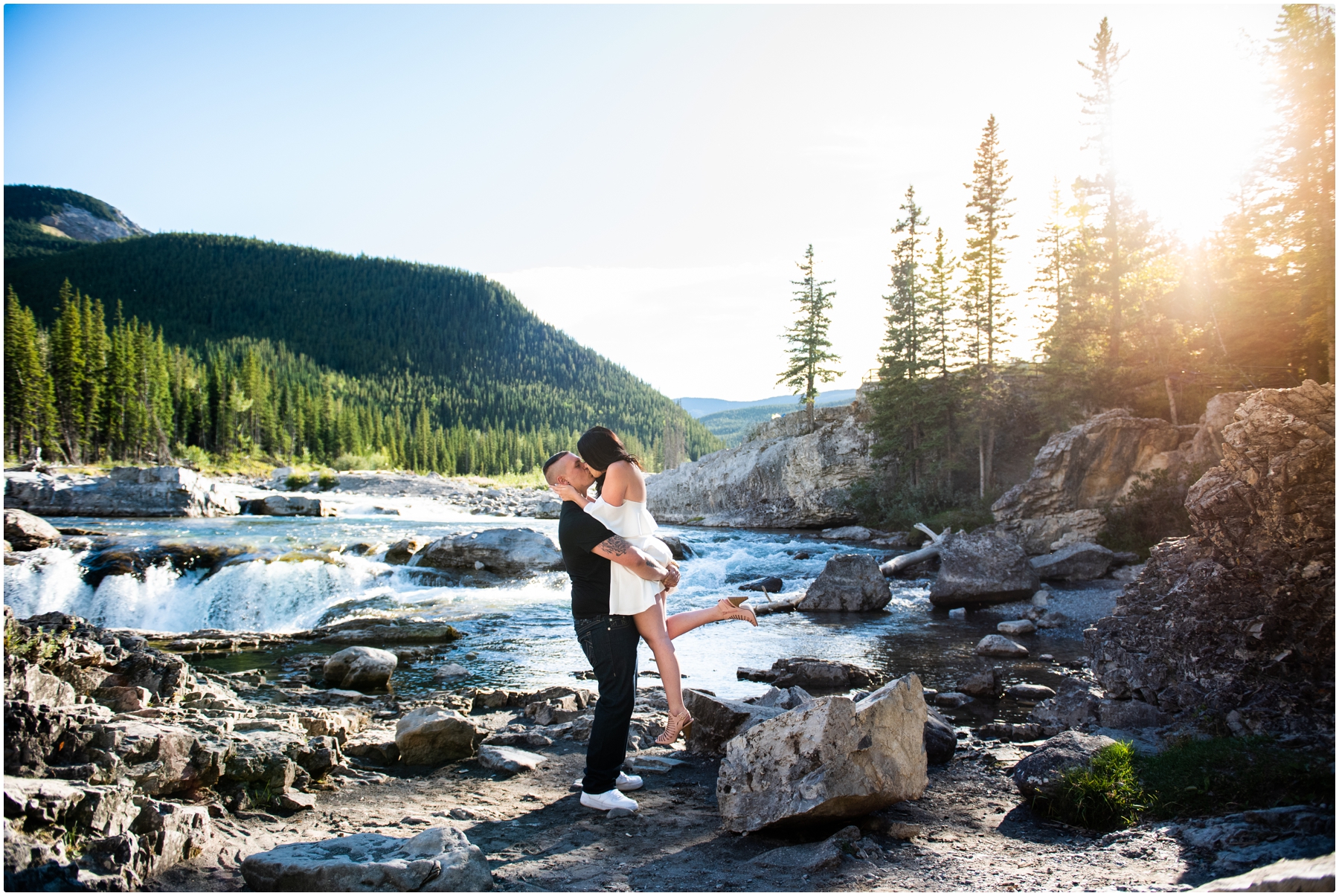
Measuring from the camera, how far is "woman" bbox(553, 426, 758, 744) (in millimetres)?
5293

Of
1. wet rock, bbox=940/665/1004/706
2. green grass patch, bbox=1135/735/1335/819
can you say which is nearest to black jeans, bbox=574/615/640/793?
green grass patch, bbox=1135/735/1335/819

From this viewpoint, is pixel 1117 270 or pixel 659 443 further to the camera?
pixel 659 443

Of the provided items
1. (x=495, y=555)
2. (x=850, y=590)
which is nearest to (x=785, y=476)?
(x=495, y=555)

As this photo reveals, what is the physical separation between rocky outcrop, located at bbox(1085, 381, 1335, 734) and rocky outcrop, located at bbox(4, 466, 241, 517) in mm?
42619

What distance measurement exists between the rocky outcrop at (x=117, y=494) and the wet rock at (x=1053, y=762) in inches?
1661

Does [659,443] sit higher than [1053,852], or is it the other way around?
[659,443]

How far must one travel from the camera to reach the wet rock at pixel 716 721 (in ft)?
22.9

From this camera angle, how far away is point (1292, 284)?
22.0m

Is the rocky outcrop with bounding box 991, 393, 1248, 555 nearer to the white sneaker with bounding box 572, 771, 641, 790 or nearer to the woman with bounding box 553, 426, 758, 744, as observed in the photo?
the white sneaker with bounding box 572, 771, 641, 790

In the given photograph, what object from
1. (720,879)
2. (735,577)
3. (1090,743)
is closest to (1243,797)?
(1090,743)

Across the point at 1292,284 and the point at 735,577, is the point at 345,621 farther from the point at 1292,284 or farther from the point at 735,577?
the point at 1292,284

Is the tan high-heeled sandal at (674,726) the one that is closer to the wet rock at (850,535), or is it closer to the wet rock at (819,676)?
the wet rock at (819,676)

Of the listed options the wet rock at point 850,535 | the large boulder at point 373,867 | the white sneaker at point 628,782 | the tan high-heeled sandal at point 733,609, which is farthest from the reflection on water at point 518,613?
the wet rock at point 850,535

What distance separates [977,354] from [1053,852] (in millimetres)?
39392
